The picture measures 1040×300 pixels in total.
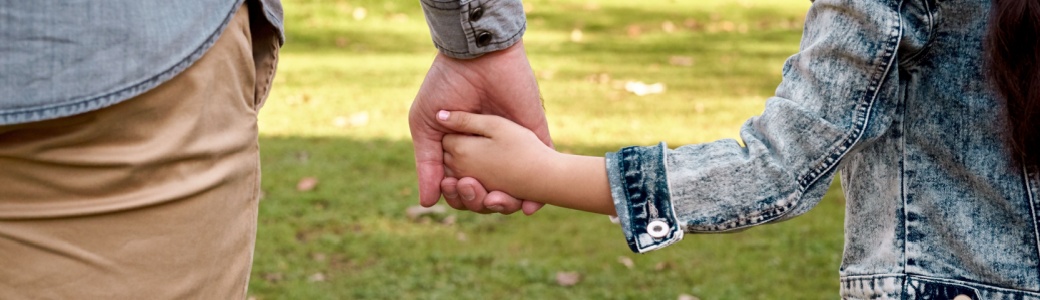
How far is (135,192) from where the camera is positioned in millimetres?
1418

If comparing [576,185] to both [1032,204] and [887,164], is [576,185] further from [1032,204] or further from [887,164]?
[1032,204]

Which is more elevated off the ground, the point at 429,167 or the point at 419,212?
the point at 429,167

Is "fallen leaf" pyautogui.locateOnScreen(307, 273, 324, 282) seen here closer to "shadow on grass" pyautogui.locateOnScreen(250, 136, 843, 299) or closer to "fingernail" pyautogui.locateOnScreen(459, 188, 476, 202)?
"shadow on grass" pyautogui.locateOnScreen(250, 136, 843, 299)

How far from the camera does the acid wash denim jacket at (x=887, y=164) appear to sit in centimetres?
164

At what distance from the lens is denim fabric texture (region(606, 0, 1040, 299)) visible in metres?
1.64

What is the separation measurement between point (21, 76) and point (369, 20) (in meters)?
9.51

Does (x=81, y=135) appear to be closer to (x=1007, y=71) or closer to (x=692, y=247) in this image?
(x=1007, y=71)

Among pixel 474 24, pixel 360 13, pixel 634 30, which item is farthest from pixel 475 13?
pixel 360 13

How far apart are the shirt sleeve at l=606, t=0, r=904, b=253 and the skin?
0.23 feet

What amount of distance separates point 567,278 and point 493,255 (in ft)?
1.22

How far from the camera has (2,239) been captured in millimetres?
1369

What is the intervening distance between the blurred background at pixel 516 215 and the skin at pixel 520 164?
5.90ft

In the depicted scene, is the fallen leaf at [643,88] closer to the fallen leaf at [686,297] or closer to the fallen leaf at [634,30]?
the fallen leaf at [634,30]

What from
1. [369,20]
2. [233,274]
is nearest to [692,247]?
[233,274]
